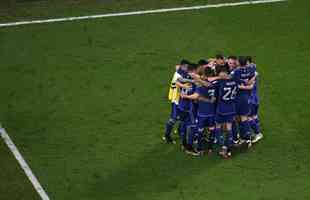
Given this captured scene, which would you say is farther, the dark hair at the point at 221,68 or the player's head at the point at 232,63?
the player's head at the point at 232,63

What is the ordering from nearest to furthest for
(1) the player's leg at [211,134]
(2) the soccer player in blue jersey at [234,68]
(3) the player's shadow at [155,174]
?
(3) the player's shadow at [155,174] < (2) the soccer player in blue jersey at [234,68] < (1) the player's leg at [211,134]

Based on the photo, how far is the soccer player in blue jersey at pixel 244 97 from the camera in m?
15.0

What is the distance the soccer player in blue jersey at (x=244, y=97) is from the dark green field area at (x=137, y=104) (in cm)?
41

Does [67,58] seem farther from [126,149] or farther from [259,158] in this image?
[259,158]

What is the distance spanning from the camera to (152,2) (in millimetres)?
21547

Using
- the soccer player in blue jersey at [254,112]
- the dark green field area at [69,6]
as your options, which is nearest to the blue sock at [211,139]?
the soccer player in blue jersey at [254,112]

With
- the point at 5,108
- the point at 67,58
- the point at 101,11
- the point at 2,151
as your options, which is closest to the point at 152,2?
the point at 101,11

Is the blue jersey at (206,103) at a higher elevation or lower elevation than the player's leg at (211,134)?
higher

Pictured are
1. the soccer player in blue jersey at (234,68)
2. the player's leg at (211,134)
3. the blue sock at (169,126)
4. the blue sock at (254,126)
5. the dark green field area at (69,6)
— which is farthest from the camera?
the dark green field area at (69,6)

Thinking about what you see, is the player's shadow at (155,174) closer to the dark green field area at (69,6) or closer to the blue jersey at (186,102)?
the blue jersey at (186,102)

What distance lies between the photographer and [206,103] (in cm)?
1498

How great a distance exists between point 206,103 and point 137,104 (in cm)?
264

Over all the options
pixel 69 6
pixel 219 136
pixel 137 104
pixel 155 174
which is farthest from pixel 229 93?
pixel 69 6

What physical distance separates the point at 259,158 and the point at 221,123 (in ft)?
3.44
